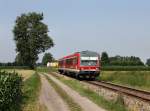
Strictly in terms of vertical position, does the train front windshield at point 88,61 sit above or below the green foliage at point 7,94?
above

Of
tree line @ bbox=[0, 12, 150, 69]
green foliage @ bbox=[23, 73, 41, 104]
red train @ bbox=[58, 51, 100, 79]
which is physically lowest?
green foliage @ bbox=[23, 73, 41, 104]

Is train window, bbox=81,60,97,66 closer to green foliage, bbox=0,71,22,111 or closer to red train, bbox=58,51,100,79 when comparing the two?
red train, bbox=58,51,100,79

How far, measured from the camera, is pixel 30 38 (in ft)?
399

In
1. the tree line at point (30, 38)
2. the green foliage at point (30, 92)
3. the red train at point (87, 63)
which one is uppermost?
the tree line at point (30, 38)

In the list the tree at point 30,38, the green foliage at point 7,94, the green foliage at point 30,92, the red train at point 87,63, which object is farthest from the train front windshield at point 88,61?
the tree at point 30,38

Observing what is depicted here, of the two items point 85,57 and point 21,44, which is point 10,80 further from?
point 21,44

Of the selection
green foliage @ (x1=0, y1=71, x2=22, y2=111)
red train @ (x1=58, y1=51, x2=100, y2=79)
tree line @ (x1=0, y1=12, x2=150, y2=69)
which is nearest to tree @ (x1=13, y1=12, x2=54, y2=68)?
tree line @ (x1=0, y1=12, x2=150, y2=69)

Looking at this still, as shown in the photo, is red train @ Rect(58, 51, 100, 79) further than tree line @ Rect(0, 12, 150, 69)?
No

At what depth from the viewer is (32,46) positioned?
390 feet

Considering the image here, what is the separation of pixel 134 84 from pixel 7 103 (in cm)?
2938

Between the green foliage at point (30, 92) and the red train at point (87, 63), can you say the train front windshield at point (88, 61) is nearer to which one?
the red train at point (87, 63)

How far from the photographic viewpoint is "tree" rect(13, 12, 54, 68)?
119438 mm

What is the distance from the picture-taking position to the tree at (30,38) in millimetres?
119438

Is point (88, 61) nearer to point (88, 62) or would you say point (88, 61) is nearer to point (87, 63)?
point (88, 62)
